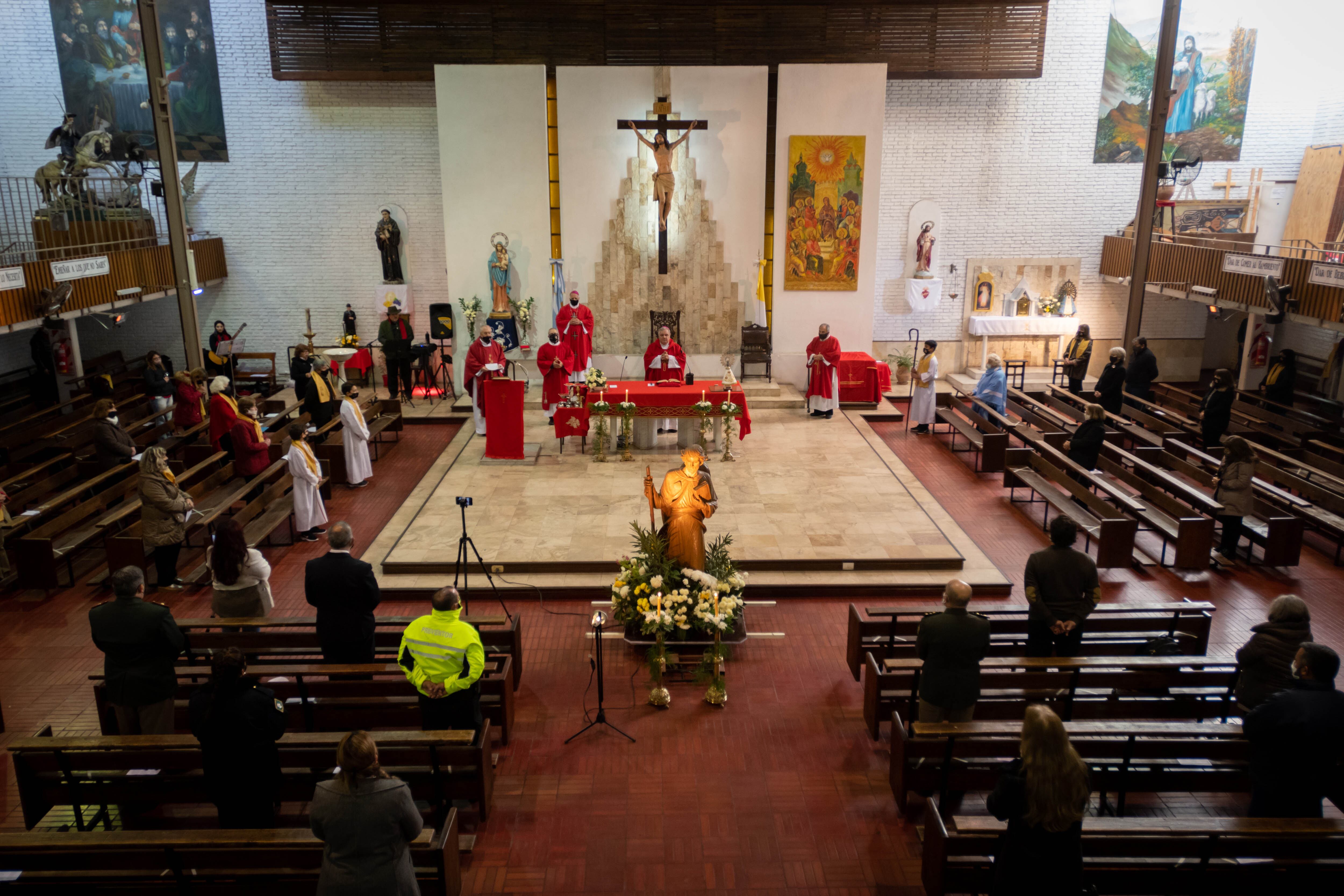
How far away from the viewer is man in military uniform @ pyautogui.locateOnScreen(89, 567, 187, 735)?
5484 mm

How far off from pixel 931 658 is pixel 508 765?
2942 millimetres

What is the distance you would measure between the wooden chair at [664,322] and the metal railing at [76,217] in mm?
8212

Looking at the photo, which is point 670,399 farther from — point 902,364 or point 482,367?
point 902,364

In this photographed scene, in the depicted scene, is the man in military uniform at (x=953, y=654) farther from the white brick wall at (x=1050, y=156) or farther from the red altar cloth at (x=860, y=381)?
the white brick wall at (x=1050, y=156)

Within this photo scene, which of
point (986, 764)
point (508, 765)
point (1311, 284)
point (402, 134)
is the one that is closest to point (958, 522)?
point (986, 764)

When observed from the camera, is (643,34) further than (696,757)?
Yes

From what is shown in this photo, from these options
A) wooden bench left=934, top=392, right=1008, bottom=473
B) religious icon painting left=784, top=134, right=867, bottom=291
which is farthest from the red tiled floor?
religious icon painting left=784, top=134, right=867, bottom=291

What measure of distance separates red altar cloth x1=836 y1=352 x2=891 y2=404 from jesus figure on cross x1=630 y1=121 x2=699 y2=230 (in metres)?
4.08

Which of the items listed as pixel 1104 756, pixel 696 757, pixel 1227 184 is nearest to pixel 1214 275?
pixel 1227 184

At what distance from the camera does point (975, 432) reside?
44.3ft

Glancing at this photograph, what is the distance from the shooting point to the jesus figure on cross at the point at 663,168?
52.4 feet

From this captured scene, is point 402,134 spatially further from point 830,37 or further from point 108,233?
point 830,37

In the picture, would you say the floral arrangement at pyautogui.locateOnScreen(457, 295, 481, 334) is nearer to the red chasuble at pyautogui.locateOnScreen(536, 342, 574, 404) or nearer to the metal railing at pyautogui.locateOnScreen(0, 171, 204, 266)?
the red chasuble at pyautogui.locateOnScreen(536, 342, 574, 404)

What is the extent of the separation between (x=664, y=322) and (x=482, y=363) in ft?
14.2
